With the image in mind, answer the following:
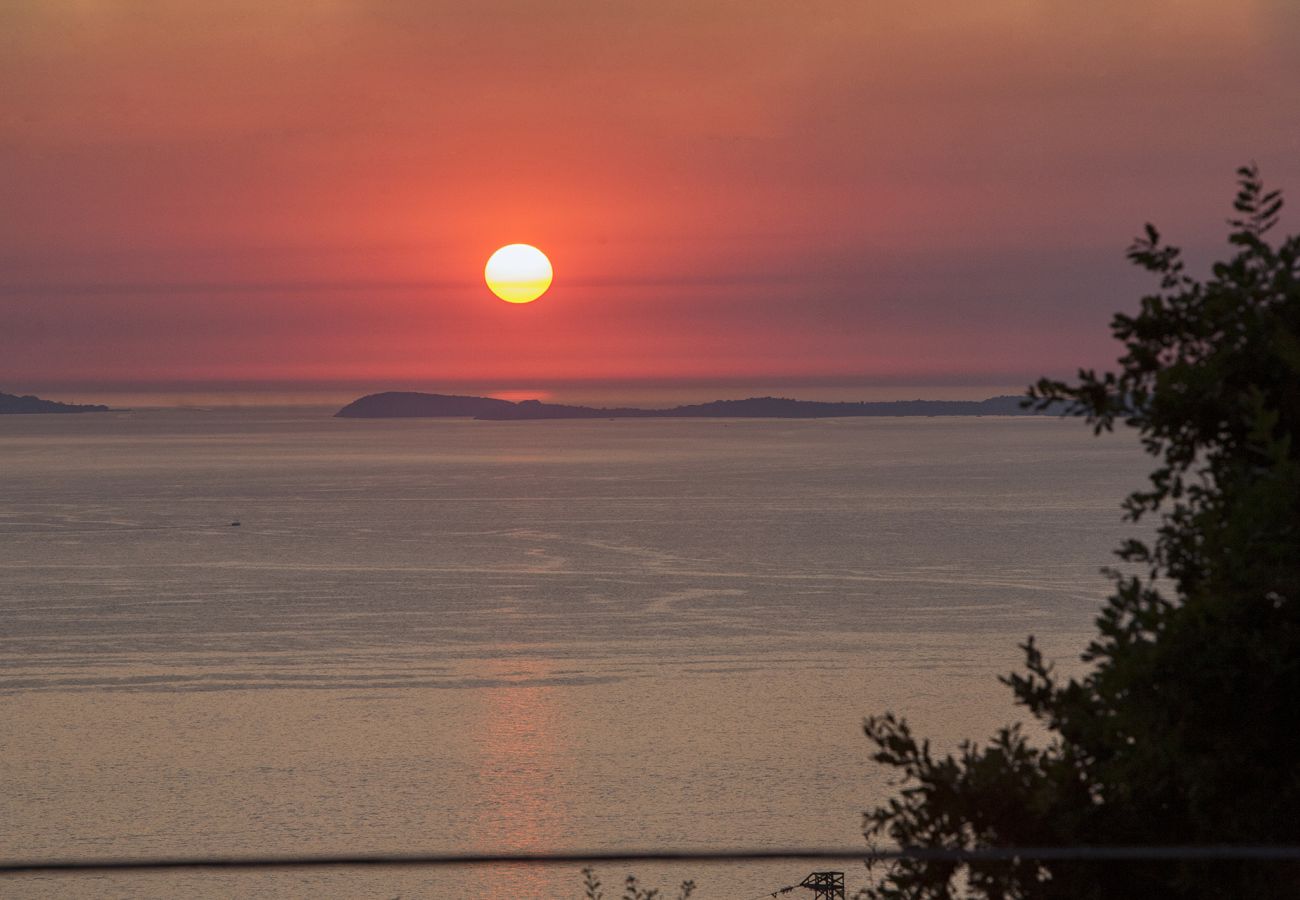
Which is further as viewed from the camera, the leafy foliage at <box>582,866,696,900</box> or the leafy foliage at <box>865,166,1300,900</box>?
the leafy foliage at <box>582,866,696,900</box>

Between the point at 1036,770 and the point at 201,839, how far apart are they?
47.5 m

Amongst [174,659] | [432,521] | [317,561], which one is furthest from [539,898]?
[432,521]

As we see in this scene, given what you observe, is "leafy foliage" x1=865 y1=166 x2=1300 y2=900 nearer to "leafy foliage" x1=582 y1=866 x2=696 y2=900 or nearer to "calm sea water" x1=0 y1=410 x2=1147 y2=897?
"leafy foliage" x1=582 y1=866 x2=696 y2=900

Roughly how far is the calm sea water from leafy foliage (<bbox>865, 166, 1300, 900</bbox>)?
40.4m

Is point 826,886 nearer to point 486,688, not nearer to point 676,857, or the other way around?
point 676,857

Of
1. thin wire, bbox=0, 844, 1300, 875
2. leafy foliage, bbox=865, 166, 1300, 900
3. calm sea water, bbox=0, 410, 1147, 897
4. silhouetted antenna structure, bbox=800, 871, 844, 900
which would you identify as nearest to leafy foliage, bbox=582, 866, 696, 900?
silhouetted antenna structure, bbox=800, 871, 844, 900

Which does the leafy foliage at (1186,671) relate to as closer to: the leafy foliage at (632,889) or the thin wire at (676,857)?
the thin wire at (676,857)

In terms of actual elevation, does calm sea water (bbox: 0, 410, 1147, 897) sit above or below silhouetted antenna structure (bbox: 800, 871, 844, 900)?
above

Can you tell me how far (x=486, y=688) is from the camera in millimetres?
69562

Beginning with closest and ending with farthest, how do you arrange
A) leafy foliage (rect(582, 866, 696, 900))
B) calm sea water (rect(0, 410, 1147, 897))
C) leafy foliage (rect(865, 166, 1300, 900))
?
1. leafy foliage (rect(865, 166, 1300, 900))
2. leafy foliage (rect(582, 866, 696, 900))
3. calm sea water (rect(0, 410, 1147, 897))

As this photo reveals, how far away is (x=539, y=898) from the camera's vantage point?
49344 mm

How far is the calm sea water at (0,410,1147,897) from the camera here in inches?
2082

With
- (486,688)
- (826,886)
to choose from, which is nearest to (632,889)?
(826,886)

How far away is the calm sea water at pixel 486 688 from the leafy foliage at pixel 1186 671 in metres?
40.4
